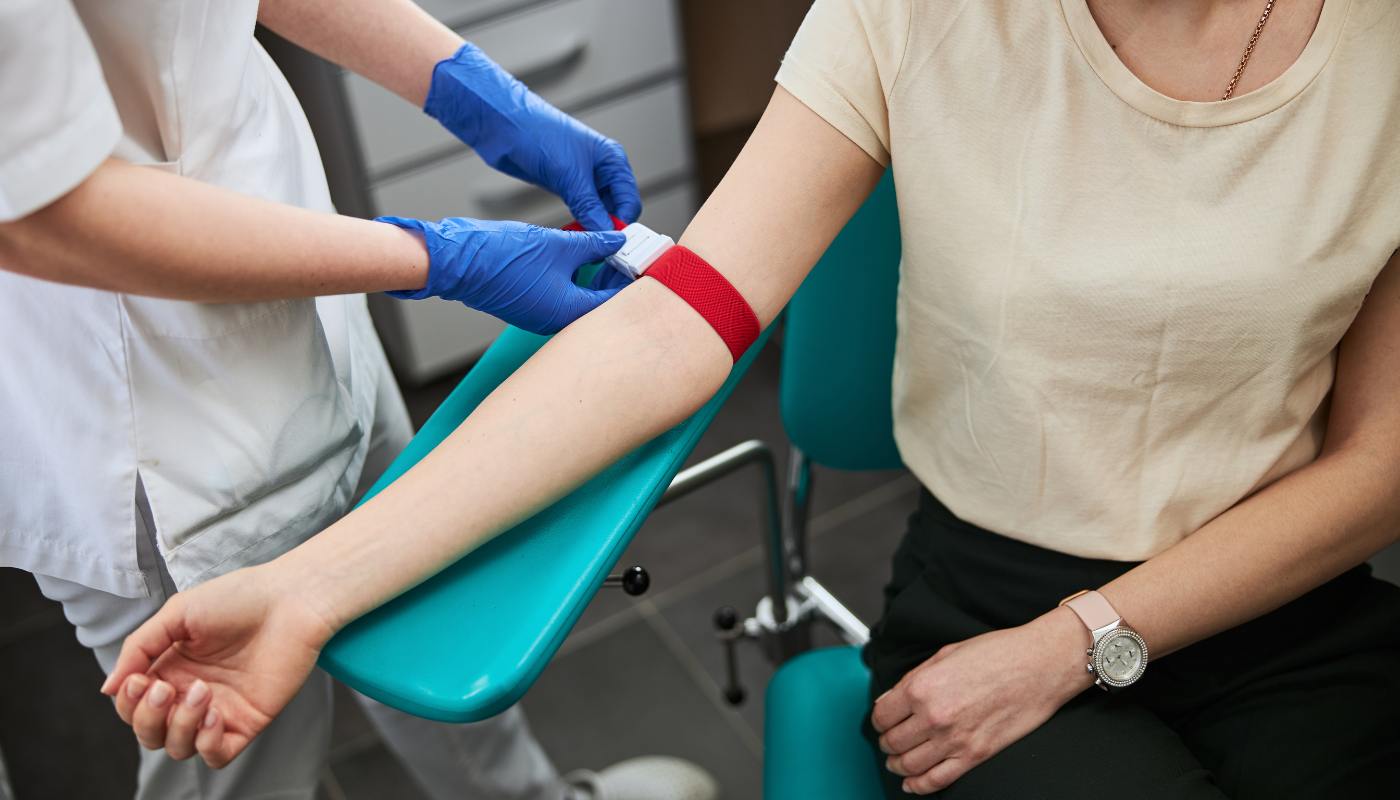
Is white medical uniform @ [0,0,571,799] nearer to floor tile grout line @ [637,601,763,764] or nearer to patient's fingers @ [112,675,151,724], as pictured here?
Answer: patient's fingers @ [112,675,151,724]

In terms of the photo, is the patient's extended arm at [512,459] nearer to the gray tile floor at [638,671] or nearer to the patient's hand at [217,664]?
the patient's hand at [217,664]

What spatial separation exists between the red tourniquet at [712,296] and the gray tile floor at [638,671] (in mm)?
924

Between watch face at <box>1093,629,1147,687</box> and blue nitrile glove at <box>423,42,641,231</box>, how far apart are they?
53cm

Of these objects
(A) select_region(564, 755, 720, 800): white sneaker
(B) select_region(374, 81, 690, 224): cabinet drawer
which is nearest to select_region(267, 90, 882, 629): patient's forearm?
(A) select_region(564, 755, 720, 800): white sneaker

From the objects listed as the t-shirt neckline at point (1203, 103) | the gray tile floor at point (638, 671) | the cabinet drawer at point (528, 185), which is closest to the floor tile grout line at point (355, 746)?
the gray tile floor at point (638, 671)

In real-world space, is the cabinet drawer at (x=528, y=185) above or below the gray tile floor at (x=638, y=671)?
above

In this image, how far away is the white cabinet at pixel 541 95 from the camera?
179cm

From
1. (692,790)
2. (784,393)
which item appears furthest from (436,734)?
(784,393)

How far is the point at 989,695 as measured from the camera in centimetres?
72

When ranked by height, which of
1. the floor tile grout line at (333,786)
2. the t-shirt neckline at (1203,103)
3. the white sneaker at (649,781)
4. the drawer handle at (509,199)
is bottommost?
the floor tile grout line at (333,786)

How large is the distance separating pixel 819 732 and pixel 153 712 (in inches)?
20.7

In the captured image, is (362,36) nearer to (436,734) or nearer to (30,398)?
(30,398)

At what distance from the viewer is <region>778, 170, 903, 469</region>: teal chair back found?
0.87m

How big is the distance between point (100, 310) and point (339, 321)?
0.58 feet
